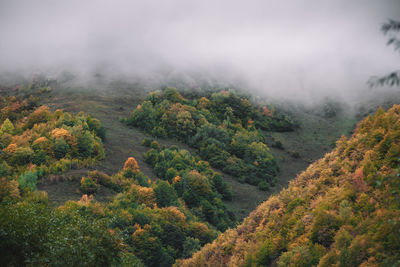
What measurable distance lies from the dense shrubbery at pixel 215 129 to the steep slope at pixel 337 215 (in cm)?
7433

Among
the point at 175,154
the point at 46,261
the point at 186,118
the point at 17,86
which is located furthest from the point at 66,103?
the point at 46,261

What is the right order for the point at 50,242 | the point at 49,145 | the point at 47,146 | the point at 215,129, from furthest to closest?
the point at 215,129 → the point at 49,145 → the point at 47,146 → the point at 50,242

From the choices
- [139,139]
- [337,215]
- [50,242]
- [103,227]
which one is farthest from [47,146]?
[337,215]

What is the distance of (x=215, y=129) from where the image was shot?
391ft

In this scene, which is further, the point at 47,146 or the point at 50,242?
the point at 47,146

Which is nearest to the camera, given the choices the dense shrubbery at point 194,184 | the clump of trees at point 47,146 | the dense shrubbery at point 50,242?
the dense shrubbery at point 50,242

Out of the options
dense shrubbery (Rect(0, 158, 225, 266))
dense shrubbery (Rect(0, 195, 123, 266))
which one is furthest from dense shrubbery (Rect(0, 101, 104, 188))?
dense shrubbery (Rect(0, 195, 123, 266))

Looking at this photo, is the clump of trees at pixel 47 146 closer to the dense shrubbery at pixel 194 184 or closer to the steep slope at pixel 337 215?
the dense shrubbery at pixel 194 184

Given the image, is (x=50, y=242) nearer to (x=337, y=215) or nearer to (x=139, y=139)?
(x=337, y=215)

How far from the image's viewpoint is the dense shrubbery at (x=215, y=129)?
107875 millimetres

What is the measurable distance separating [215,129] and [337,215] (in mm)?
99692

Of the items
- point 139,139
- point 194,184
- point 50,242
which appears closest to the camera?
point 50,242

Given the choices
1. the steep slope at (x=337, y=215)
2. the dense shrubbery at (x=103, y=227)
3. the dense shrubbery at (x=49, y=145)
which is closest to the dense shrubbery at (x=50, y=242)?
the dense shrubbery at (x=103, y=227)

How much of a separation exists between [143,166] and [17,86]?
3949 inches
